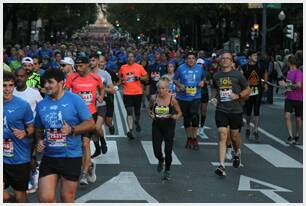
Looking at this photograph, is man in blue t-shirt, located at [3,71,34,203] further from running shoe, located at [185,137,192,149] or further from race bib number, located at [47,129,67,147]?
running shoe, located at [185,137,192,149]

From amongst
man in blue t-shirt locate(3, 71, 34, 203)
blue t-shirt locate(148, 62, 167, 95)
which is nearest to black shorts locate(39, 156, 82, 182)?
man in blue t-shirt locate(3, 71, 34, 203)

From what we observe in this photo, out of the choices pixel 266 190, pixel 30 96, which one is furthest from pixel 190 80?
pixel 30 96

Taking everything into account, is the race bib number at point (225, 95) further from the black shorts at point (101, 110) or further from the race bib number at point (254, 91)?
the race bib number at point (254, 91)

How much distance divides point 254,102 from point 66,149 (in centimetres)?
776

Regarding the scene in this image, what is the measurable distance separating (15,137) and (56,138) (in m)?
0.40

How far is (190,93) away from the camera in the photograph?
12.3 m

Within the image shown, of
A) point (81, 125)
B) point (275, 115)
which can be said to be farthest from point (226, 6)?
point (81, 125)

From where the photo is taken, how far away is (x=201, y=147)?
12.5 m

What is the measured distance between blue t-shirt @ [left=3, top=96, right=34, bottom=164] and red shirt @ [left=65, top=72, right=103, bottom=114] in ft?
9.64

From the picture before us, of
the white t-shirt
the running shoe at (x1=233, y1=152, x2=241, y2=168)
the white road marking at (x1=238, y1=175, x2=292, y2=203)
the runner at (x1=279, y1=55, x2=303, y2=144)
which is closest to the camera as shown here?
the white t-shirt

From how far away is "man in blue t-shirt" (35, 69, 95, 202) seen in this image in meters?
6.18

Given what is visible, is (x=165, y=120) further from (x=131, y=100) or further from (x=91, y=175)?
(x=131, y=100)

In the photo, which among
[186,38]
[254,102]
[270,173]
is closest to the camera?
[270,173]

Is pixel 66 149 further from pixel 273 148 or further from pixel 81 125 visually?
pixel 273 148
